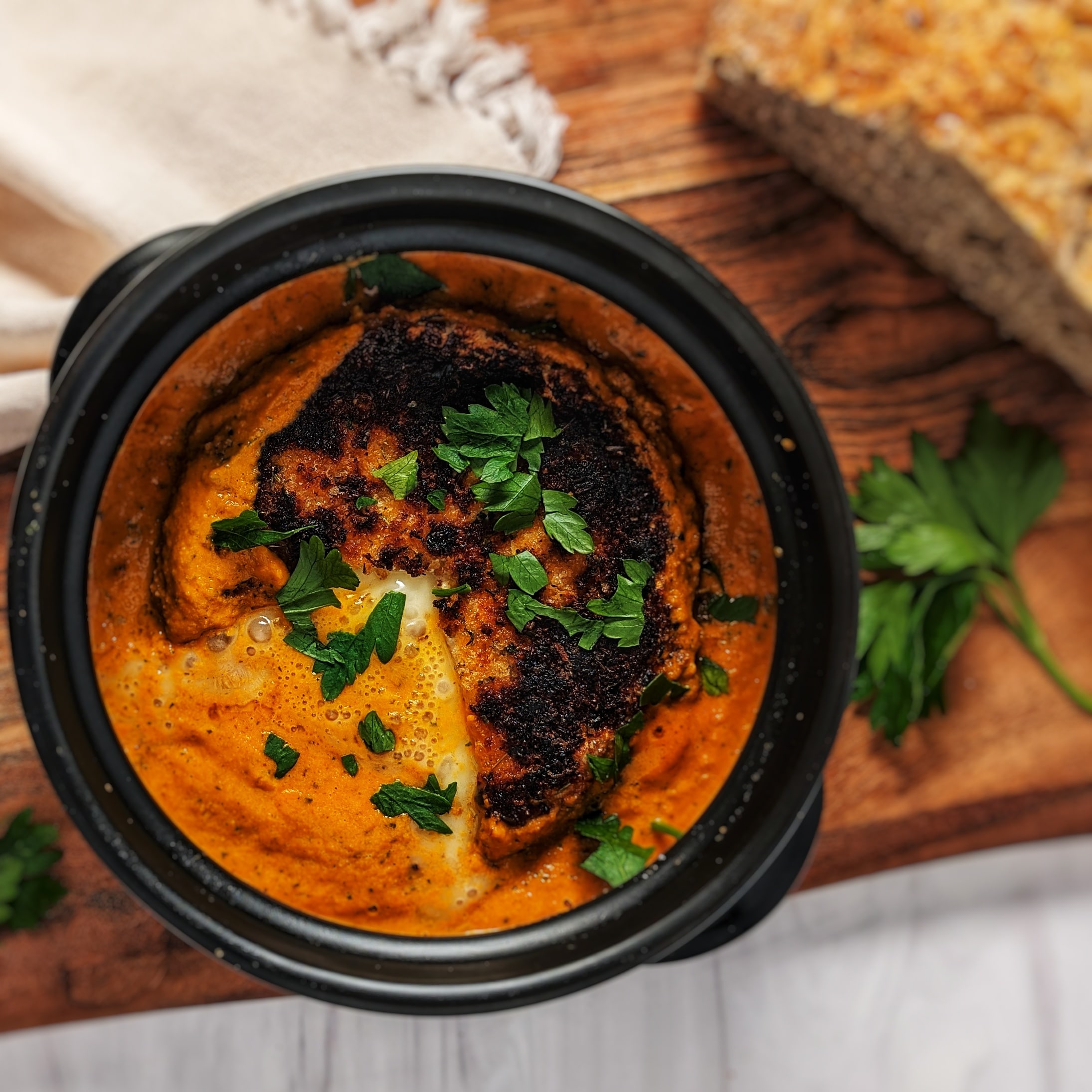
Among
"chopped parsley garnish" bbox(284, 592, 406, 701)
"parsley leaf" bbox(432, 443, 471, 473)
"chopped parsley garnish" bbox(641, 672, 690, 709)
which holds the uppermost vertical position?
"parsley leaf" bbox(432, 443, 471, 473)

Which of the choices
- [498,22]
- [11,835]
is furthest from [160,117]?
[11,835]

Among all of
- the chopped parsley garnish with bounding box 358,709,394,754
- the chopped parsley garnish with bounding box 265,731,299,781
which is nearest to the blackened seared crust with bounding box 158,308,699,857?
the chopped parsley garnish with bounding box 358,709,394,754

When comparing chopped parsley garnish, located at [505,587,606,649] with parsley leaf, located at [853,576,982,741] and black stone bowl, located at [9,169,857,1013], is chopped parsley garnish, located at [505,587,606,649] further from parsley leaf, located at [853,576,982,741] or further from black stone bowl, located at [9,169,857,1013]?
parsley leaf, located at [853,576,982,741]

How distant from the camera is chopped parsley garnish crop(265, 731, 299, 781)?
1.51m

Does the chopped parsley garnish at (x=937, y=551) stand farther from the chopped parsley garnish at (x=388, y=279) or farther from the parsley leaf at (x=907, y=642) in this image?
the chopped parsley garnish at (x=388, y=279)

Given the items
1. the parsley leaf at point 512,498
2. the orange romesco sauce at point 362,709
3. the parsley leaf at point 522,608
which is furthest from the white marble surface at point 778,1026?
→ the parsley leaf at point 512,498

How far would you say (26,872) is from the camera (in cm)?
179

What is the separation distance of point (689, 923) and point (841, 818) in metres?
0.65

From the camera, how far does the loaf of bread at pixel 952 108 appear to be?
165cm

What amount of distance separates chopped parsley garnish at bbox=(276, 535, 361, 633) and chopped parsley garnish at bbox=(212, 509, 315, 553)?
4 cm

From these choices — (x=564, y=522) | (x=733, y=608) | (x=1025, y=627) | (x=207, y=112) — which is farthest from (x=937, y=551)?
(x=207, y=112)

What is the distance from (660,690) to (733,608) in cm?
17

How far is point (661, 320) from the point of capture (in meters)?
1.49

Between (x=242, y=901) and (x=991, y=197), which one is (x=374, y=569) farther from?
(x=991, y=197)
